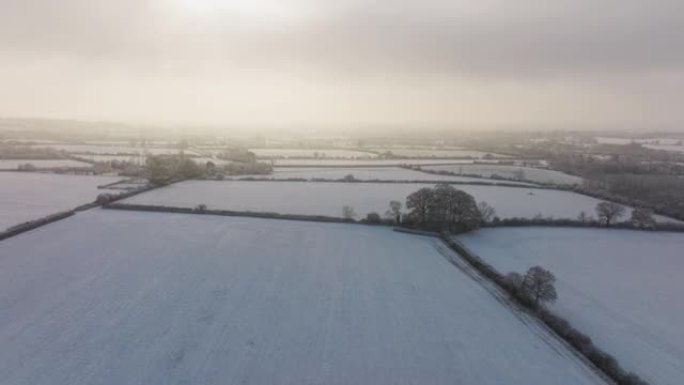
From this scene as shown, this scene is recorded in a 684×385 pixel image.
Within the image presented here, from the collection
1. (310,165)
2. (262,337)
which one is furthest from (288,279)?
(310,165)

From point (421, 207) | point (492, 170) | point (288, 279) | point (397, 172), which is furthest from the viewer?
point (492, 170)

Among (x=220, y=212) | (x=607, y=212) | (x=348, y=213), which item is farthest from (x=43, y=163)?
(x=607, y=212)

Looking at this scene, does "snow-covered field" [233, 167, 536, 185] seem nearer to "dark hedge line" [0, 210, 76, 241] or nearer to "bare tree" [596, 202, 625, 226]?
"bare tree" [596, 202, 625, 226]

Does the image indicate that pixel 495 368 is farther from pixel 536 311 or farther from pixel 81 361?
pixel 81 361

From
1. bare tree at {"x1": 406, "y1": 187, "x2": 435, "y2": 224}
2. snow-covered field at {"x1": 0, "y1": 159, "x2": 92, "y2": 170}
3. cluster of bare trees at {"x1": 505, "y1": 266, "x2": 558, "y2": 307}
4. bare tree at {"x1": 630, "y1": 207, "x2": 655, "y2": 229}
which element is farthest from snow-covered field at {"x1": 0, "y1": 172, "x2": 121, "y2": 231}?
bare tree at {"x1": 630, "y1": 207, "x2": 655, "y2": 229}

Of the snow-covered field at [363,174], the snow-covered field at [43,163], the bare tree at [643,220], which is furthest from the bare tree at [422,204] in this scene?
the snow-covered field at [43,163]
